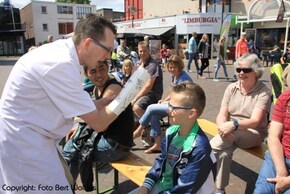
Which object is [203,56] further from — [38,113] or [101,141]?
[38,113]

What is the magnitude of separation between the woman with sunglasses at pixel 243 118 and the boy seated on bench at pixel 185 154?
0.91 m

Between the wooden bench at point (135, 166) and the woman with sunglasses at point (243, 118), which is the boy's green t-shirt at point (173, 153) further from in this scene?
the woman with sunglasses at point (243, 118)

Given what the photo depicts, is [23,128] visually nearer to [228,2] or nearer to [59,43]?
[59,43]

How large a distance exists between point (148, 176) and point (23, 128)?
101cm

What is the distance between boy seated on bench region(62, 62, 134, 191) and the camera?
112 inches

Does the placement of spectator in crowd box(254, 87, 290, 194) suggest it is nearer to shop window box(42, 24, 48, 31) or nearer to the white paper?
the white paper

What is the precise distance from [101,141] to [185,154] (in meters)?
1.05

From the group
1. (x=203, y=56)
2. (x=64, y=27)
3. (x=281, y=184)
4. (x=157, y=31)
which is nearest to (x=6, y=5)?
(x=64, y=27)

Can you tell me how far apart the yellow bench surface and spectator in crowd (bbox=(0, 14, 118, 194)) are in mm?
971

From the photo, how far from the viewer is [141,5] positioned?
41.9 m

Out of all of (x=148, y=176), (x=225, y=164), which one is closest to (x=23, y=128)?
(x=148, y=176)

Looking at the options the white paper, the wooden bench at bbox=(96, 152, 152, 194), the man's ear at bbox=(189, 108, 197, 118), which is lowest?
the wooden bench at bbox=(96, 152, 152, 194)

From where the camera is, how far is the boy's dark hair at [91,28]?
179 cm

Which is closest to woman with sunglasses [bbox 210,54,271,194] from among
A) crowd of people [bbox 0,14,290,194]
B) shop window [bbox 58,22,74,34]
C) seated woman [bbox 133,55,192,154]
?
crowd of people [bbox 0,14,290,194]
